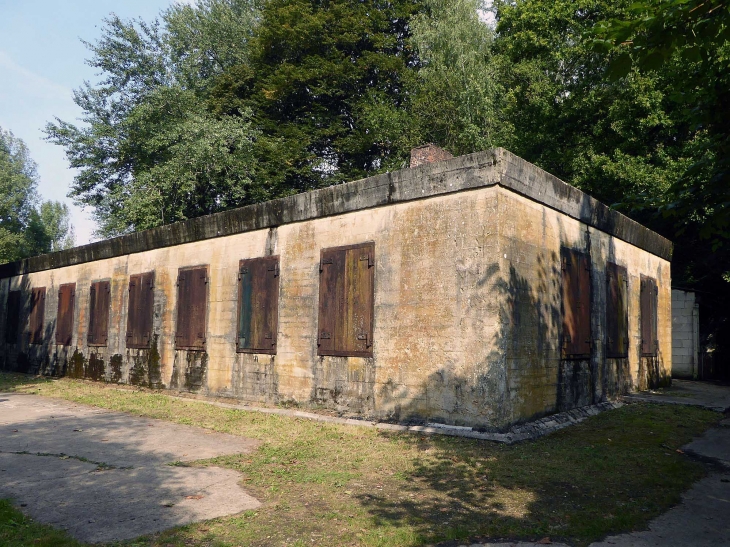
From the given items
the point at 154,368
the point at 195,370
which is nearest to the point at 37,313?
the point at 154,368

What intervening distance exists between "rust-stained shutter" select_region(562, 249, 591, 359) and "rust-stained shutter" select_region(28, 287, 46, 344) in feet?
56.4

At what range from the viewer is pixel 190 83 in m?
32.8

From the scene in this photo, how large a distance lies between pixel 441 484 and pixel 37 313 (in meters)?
18.3

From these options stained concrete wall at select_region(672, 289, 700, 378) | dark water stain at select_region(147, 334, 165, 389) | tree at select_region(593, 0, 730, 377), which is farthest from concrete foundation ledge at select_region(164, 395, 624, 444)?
stained concrete wall at select_region(672, 289, 700, 378)

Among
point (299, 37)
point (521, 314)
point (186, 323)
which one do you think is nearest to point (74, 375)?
point (186, 323)

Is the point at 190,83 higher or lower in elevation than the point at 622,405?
A: higher

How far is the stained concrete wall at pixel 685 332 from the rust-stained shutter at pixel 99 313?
56.4 feet

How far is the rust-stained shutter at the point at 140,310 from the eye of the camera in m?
14.6

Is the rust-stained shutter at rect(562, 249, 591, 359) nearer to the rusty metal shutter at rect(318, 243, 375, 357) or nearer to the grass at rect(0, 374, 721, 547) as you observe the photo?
the grass at rect(0, 374, 721, 547)

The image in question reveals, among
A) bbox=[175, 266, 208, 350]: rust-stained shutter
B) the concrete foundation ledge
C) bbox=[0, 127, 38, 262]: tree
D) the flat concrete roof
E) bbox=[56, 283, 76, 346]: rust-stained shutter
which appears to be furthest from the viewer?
bbox=[0, 127, 38, 262]: tree

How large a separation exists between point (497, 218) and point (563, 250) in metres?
2.37

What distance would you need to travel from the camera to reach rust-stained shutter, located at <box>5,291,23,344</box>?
2112cm

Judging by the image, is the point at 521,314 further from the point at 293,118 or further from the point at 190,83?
the point at 190,83

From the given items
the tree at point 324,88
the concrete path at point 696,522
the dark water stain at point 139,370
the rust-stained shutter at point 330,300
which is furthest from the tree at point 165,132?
the concrete path at point 696,522
